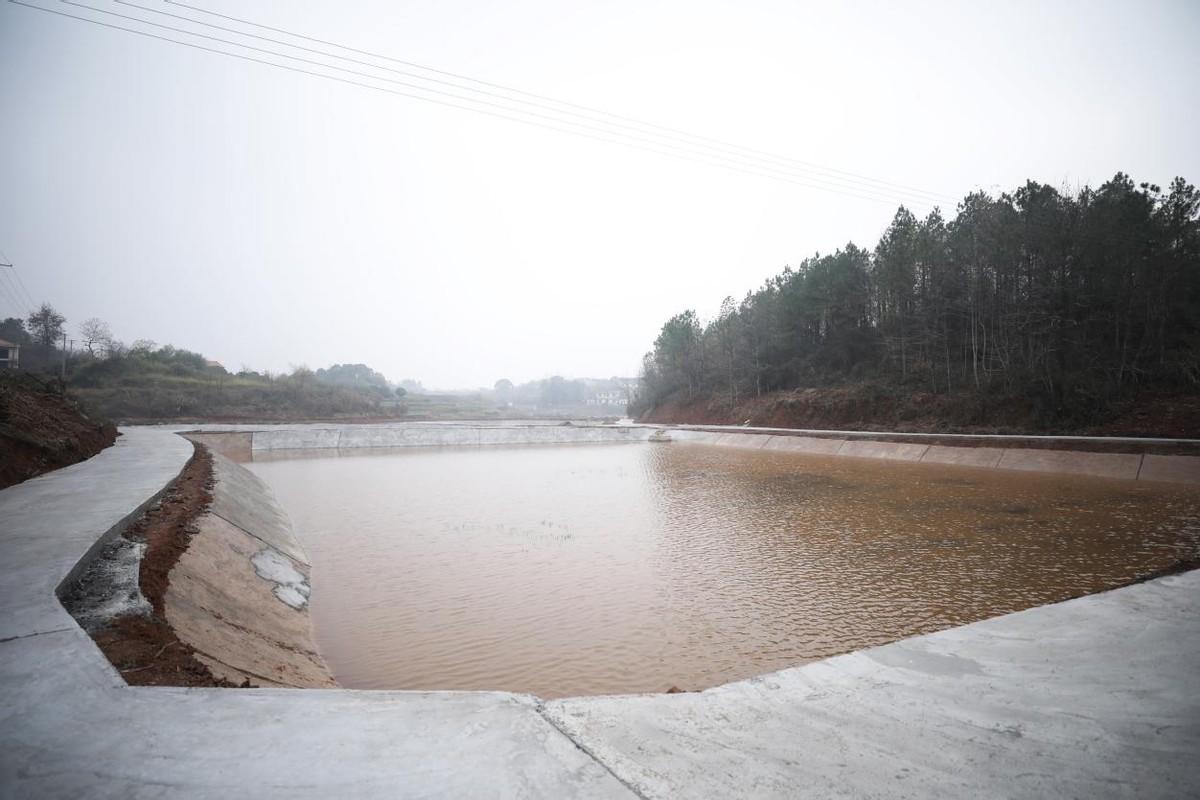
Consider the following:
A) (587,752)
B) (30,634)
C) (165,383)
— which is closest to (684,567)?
(587,752)

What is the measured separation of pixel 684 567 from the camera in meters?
9.51

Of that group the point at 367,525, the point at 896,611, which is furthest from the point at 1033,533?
the point at 367,525

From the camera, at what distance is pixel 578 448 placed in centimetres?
3984

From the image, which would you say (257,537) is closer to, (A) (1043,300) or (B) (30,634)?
(B) (30,634)

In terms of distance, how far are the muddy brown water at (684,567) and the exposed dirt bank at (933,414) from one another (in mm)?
9147

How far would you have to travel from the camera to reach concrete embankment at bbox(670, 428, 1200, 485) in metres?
17.3

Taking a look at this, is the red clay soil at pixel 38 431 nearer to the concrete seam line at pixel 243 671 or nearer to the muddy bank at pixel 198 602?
the muddy bank at pixel 198 602

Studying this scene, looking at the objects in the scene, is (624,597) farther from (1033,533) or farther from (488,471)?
(488,471)

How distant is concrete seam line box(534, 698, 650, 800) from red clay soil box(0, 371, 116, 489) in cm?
1319

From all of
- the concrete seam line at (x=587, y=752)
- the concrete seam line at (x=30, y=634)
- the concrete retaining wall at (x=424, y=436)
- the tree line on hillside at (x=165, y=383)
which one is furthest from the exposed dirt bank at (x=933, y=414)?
the tree line on hillside at (x=165, y=383)

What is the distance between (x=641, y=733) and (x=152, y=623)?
466 cm

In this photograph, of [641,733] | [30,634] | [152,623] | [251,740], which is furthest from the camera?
[152,623]

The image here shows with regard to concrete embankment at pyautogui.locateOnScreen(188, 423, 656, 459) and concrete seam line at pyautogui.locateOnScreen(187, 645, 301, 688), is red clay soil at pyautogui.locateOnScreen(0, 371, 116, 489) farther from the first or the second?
concrete embankment at pyautogui.locateOnScreen(188, 423, 656, 459)

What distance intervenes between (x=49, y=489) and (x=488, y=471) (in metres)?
16.2
